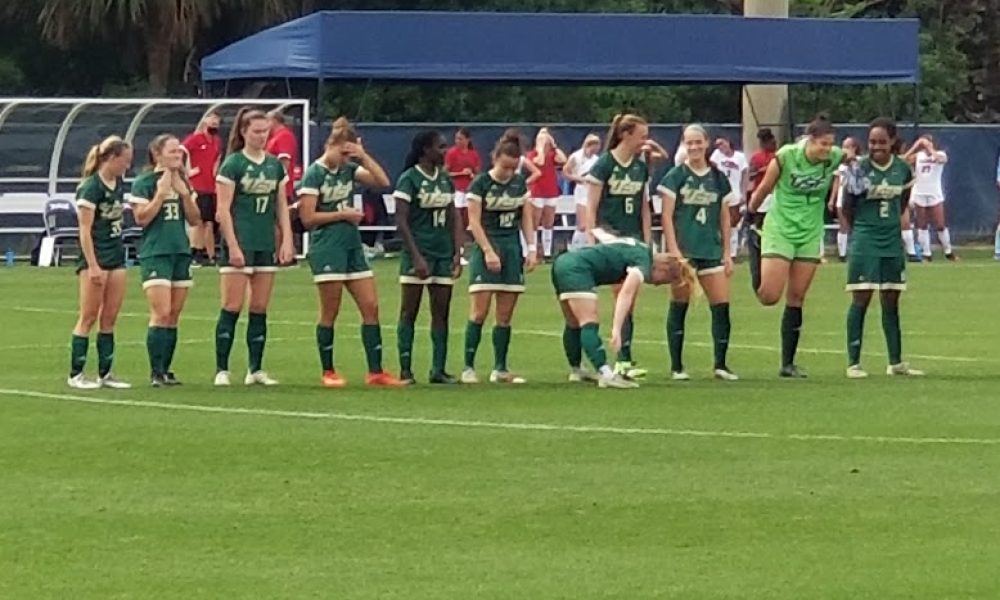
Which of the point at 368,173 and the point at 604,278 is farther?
the point at 368,173

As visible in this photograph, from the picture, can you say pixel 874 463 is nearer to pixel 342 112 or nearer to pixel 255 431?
pixel 255 431

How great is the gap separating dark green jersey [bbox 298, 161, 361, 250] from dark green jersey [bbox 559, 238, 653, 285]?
163 centimetres

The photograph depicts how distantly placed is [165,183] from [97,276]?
0.83 meters

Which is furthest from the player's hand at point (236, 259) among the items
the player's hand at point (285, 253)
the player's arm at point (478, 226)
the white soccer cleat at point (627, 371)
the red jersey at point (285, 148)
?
the red jersey at point (285, 148)

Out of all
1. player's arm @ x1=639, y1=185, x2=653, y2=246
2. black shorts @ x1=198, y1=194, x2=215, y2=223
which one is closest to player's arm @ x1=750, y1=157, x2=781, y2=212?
player's arm @ x1=639, y1=185, x2=653, y2=246

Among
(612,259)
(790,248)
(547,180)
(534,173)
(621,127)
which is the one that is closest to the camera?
(612,259)

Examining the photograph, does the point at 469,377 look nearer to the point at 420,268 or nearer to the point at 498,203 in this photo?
the point at 420,268

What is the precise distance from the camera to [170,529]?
11.3 m

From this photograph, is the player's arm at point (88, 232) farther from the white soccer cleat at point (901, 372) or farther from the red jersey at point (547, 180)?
the red jersey at point (547, 180)

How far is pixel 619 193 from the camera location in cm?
1795

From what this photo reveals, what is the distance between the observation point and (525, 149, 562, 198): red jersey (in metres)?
34.5

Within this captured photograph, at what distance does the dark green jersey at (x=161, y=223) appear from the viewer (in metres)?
17.5

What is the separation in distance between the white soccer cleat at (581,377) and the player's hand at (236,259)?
2.66 m

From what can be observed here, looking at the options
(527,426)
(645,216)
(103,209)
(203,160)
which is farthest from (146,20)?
(527,426)
